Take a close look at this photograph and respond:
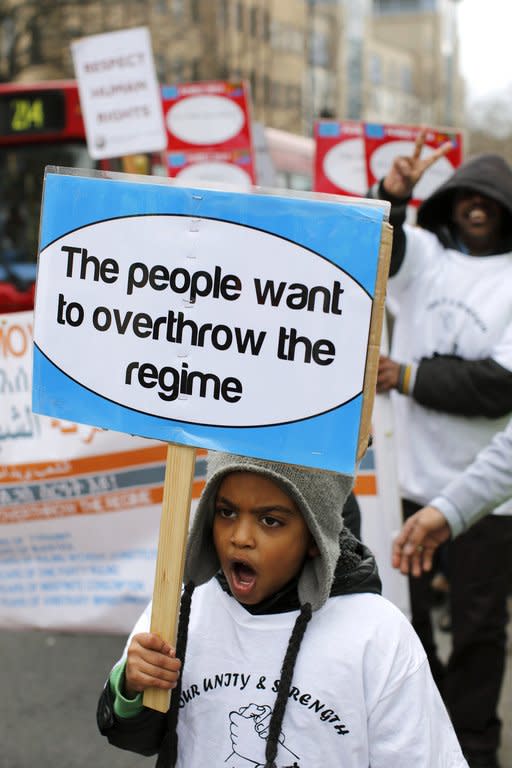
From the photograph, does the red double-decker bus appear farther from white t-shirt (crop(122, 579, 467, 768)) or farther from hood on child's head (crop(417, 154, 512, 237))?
white t-shirt (crop(122, 579, 467, 768))

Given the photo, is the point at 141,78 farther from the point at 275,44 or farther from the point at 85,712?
the point at 275,44

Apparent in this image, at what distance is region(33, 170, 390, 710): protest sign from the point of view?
1.71 meters

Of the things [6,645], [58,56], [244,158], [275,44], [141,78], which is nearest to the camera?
[6,645]

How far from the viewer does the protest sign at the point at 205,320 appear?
1.71 metres

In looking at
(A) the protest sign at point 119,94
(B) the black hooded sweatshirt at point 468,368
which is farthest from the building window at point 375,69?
(B) the black hooded sweatshirt at point 468,368

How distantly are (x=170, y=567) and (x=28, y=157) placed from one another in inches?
300

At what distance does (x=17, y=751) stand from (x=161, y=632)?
214 cm

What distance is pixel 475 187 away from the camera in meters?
3.26

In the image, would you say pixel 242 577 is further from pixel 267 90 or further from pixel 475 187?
pixel 267 90

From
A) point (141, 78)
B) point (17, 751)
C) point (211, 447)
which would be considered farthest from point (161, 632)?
point (141, 78)

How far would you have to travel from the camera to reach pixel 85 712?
3887mm

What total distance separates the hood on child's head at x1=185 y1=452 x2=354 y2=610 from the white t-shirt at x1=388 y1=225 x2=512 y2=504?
133 centimetres

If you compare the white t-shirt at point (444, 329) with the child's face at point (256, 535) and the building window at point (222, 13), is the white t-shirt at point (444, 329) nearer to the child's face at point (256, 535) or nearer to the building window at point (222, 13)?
the child's face at point (256, 535)

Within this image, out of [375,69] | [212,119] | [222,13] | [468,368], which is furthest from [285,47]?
[468,368]
